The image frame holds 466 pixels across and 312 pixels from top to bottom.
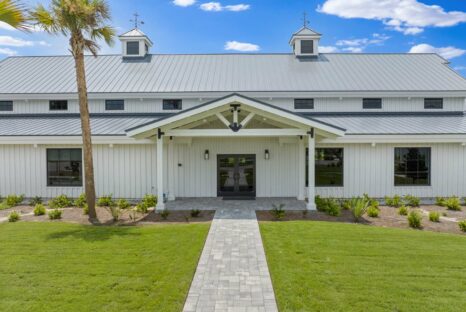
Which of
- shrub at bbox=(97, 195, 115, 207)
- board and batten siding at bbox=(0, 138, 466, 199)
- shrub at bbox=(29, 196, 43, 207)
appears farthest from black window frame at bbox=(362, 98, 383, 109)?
shrub at bbox=(29, 196, 43, 207)

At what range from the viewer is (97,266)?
22.1 feet

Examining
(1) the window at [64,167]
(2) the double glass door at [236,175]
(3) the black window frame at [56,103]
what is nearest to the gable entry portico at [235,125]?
(2) the double glass door at [236,175]

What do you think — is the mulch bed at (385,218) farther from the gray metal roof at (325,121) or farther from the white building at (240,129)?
the gray metal roof at (325,121)

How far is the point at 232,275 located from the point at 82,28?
9.18 meters

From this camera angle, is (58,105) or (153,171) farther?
(58,105)

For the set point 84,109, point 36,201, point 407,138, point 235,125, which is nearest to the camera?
point 84,109

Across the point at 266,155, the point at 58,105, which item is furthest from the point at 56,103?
the point at 266,155

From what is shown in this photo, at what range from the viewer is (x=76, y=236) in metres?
8.91

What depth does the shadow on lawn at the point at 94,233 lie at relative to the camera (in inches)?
347

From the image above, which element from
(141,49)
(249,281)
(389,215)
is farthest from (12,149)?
(389,215)

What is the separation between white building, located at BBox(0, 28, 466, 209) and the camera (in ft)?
45.7

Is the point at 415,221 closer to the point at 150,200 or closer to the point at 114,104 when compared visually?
the point at 150,200

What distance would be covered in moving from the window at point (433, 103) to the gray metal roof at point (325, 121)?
863 millimetres

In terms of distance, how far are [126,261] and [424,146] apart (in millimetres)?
13642
